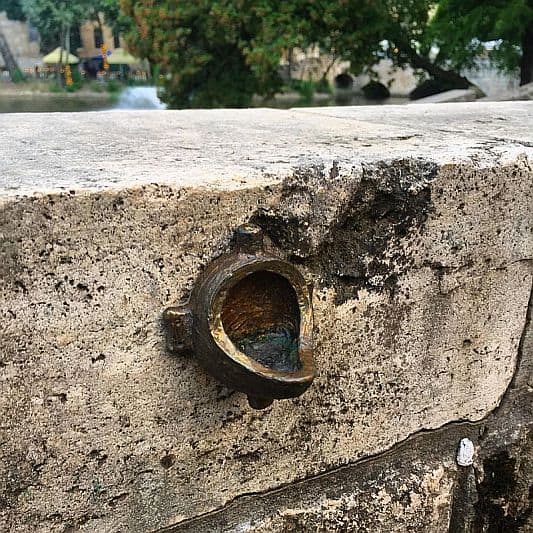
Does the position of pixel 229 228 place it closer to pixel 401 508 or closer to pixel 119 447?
pixel 119 447

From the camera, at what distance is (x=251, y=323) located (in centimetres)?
80

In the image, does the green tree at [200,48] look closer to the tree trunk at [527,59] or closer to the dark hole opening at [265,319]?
the tree trunk at [527,59]

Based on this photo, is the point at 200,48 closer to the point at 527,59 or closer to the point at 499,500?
the point at 527,59

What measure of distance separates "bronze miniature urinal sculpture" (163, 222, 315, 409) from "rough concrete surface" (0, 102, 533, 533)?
0.10ft

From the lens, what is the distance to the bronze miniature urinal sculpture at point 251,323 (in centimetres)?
73

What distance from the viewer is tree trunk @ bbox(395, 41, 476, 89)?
9.74 metres

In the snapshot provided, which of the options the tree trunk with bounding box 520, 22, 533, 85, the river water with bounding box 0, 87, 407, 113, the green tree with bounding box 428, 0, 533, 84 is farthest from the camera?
the river water with bounding box 0, 87, 407, 113

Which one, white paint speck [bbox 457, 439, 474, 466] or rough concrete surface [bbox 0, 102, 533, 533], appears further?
white paint speck [bbox 457, 439, 474, 466]

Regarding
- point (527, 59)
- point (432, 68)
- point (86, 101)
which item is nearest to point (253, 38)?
point (432, 68)

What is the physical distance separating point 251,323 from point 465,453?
529mm

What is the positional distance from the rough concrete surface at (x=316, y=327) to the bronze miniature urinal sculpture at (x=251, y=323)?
0.10 ft

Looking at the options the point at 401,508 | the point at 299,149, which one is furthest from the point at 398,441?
the point at 299,149

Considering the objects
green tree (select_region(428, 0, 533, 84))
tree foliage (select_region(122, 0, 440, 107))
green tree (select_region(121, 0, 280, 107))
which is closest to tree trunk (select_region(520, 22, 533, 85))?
green tree (select_region(428, 0, 533, 84))

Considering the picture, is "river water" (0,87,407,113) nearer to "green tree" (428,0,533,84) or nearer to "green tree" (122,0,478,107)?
"green tree" (122,0,478,107)
